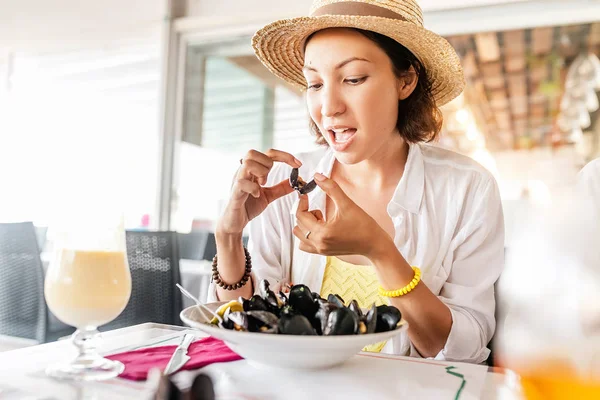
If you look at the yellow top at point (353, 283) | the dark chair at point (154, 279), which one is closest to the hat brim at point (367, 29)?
the yellow top at point (353, 283)

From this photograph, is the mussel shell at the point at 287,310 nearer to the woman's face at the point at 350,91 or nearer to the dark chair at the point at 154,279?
the woman's face at the point at 350,91

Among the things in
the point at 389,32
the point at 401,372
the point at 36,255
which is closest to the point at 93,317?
the point at 401,372

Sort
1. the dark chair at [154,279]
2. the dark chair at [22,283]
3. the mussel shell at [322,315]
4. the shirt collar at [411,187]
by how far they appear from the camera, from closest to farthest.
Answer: the mussel shell at [322,315] < the shirt collar at [411,187] < the dark chair at [154,279] < the dark chair at [22,283]

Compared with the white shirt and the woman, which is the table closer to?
the woman

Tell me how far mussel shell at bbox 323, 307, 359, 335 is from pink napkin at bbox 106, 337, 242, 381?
175 mm

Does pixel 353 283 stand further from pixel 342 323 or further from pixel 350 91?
pixel 342 323

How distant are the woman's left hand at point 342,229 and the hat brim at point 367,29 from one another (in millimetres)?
471

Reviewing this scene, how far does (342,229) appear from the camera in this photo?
972mm

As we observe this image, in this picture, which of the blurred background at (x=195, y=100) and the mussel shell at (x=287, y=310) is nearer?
the mussel shell at (x=287, y=310)

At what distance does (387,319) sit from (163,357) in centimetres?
33

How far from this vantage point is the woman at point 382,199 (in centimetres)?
109

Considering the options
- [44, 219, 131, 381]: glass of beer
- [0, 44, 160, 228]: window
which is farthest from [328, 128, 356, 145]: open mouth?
[0, 44, 160, 228]: window

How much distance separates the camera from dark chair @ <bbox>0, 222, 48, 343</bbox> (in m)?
2.49

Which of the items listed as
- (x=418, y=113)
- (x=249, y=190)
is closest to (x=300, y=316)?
(x=249, y=190)
